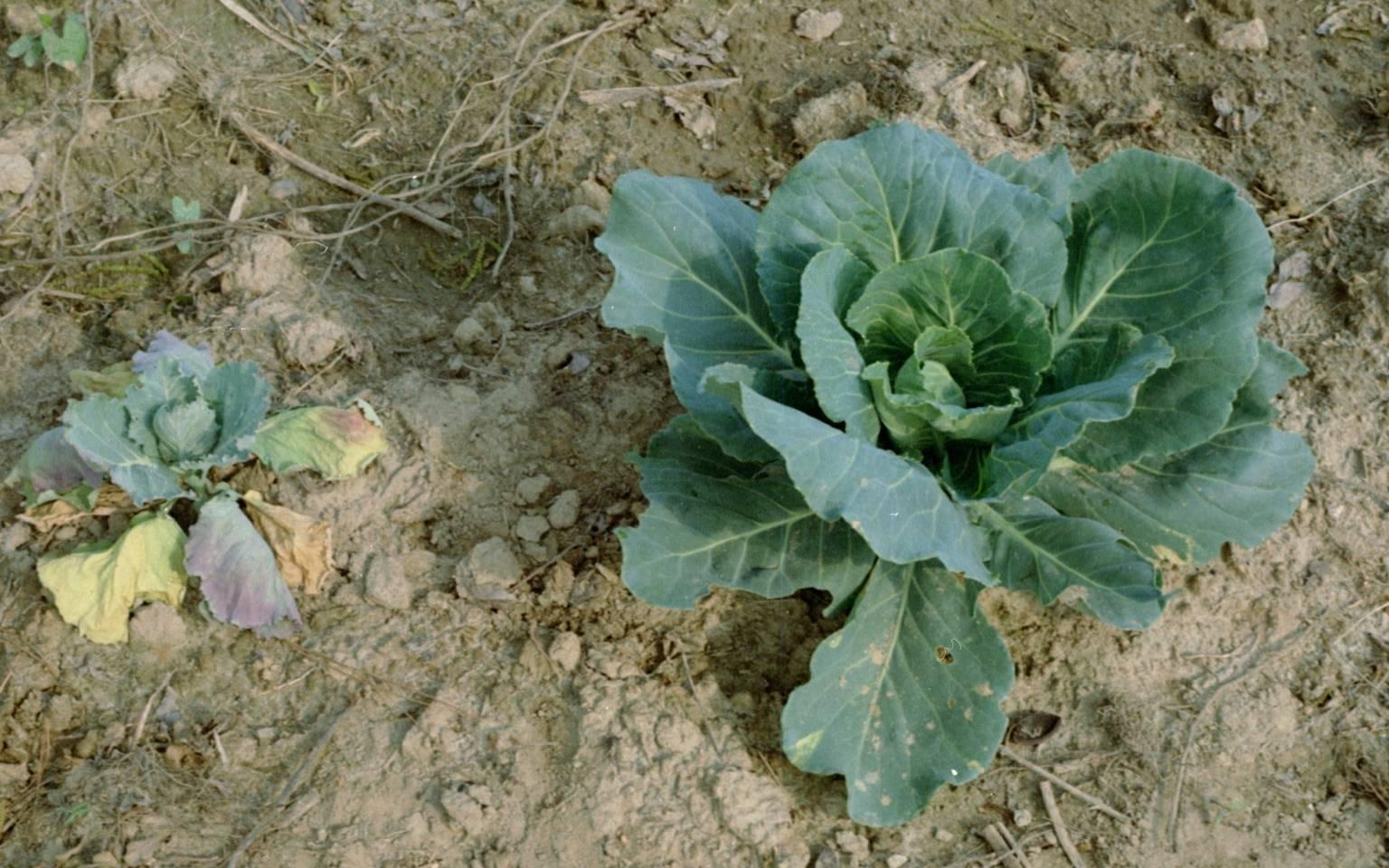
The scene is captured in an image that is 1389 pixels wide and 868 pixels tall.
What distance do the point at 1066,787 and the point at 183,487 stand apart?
97.6 inches

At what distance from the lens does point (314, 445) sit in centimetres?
345

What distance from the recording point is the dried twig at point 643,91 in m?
4.31

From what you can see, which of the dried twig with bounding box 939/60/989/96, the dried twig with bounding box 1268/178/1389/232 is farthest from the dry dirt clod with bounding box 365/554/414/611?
the dried twig with bounding box 1268/178/1389/232

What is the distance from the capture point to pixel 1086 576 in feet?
9.49

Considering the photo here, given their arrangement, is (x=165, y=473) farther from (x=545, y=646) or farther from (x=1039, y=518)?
(x=1039, y=518)

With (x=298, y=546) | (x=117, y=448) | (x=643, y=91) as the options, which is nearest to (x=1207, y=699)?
(x=298, y=546)

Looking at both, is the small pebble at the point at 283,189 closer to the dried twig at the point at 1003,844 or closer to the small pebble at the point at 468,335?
the small pebble at the point at 468,335

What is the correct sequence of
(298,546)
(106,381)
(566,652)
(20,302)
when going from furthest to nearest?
(20,302) → (106,381) → (298,546) → (566,652)

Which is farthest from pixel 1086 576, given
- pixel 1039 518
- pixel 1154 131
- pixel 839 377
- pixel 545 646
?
pixel 1154 131

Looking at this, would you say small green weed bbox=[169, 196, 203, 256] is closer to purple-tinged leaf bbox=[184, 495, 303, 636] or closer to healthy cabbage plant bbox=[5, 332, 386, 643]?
healthy cabbage plant bbox=[5, 332, 386, 643]

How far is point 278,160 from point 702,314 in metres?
1.90

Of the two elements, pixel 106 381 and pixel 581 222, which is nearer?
pixel 106 381

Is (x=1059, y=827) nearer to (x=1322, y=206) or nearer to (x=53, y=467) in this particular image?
(x=1322, y=206)

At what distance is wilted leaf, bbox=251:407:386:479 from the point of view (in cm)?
345
